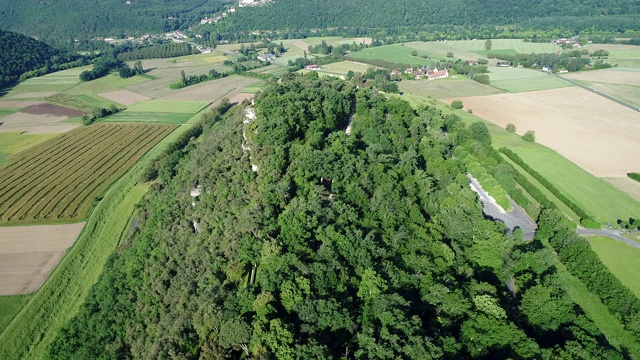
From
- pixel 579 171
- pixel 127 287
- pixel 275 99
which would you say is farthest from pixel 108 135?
pixel 579 171

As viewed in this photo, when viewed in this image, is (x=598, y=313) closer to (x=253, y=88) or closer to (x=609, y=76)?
(x=253, y=88)

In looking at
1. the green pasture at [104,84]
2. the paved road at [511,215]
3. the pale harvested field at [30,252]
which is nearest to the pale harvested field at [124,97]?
the green pasture at [104,84]

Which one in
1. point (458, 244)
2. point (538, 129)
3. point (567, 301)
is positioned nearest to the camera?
point (567, 301)

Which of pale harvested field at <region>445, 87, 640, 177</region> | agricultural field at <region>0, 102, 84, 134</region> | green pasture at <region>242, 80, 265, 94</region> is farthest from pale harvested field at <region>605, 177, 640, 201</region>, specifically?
agricultural field at <region>0, 102, 84, 134</region>

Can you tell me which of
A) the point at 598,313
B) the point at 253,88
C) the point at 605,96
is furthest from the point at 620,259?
the point at 253,88

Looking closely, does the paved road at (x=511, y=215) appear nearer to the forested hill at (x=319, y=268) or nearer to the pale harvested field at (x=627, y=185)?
the forested hill at (x=319, y=268)

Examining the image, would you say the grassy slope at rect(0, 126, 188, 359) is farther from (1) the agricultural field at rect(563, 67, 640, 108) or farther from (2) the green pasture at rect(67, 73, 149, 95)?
(1) the agricultural field at rect(563, 67, 640, 108)

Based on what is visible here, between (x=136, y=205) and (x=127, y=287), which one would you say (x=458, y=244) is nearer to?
(x=127, y=287)
